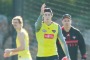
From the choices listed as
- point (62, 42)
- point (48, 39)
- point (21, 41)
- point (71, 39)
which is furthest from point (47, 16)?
point (71, 39)

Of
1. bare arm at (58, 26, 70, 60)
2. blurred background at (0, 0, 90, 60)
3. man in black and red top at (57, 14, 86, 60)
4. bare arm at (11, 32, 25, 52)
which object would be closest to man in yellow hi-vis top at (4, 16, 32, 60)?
bare arm at (11, 32, 25, 52)

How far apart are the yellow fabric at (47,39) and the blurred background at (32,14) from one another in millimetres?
3382

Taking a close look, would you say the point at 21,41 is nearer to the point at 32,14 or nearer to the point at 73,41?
the point at 73,41

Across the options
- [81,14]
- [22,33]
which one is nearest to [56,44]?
[22,33]

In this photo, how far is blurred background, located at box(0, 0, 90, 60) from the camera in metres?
14.8

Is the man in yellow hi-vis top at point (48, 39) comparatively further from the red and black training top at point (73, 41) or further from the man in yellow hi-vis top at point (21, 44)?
the red and black training top at point (73, 41)

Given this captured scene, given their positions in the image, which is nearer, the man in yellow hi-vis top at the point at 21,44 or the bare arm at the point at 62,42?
the man in yellow hi-vis top at the point at 21,44

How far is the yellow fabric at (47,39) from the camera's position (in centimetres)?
1141

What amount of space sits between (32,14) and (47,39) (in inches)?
155

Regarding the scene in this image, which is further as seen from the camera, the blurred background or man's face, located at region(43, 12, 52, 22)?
the blurred background

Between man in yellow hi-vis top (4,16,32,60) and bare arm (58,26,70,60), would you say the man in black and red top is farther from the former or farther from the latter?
man in yellow hi-vis top (4,16,32,60)

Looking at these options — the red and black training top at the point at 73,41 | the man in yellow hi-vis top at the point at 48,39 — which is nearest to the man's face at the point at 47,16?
the man in yellow hi-vis top at the point at 48,39

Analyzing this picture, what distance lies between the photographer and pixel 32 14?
50.1 feet

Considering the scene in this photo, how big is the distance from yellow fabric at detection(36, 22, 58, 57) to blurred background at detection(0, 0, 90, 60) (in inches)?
133
